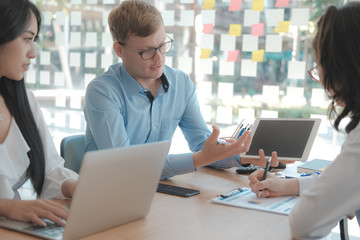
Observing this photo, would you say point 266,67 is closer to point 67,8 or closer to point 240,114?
point 240,114

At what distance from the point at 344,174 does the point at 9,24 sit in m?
1.14

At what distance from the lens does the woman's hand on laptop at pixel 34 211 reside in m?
1.30

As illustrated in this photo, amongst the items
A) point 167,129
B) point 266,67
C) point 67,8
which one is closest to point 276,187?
point 167,129

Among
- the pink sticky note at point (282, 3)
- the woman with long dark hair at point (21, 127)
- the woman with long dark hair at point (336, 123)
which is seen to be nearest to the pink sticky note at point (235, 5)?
the pink sticky note at point (282, 3)

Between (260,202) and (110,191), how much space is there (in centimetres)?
61

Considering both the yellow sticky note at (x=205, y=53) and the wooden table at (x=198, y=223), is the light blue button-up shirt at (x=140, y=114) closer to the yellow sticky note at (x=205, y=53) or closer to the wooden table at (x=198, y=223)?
the wooden table at (x=198, y=223)

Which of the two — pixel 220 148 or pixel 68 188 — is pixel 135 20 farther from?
pixel 68 188

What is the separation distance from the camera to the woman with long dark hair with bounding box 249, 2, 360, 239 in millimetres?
1272

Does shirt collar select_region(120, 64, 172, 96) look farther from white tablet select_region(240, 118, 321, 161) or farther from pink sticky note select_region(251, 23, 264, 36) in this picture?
pink sticky note select_region(251, 23, 264, 36)

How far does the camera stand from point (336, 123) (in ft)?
4.79

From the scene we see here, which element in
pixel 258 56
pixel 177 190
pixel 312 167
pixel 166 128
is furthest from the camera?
pixel 258 56

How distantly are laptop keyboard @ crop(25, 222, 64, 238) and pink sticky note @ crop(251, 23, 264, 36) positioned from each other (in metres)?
2.49

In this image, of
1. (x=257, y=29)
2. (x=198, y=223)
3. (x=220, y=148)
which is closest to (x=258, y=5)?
(x=257, y=29)

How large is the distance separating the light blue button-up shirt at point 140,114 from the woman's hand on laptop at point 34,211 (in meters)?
0.67
